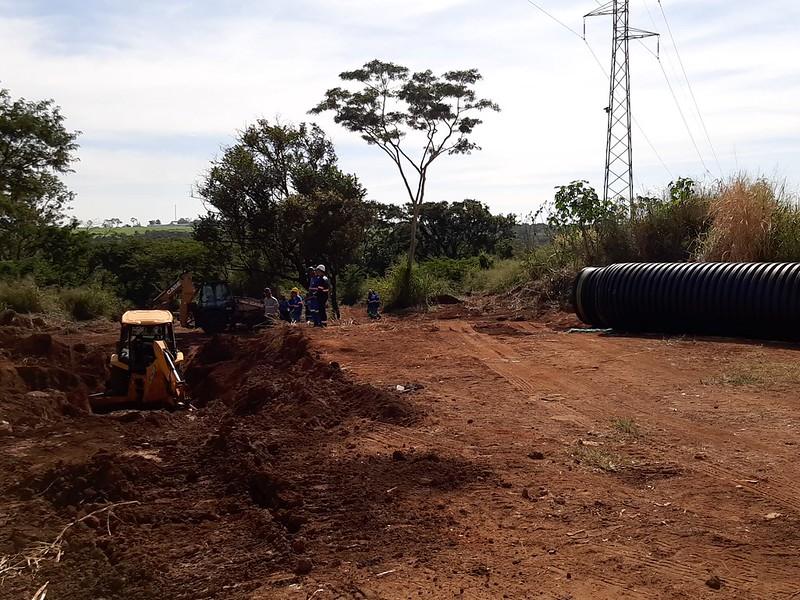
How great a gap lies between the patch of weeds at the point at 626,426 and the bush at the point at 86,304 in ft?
79.3

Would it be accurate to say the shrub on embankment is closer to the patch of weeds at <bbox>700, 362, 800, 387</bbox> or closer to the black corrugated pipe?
the black corrugated pipe

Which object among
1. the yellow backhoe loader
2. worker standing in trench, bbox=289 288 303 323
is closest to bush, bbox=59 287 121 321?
worker standing in trench, bbox=289 288 303 323

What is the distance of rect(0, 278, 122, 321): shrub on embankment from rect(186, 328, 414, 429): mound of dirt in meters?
12.1

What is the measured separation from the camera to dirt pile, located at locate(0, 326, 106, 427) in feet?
38.5

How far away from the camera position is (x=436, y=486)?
249 inches

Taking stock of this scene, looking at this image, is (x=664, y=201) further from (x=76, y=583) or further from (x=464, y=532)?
(x=76, y=583)

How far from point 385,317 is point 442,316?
2.73 m

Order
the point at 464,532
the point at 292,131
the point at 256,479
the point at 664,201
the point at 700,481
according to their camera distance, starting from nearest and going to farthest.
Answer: the point at 464,532 → the point at 700,481 → the point at 256,479 → the point at 664,201 → the point at 292,131

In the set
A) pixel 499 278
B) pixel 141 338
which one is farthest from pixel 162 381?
pixel 499 278

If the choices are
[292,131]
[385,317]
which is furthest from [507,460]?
[292,131]

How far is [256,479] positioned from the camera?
260 inches

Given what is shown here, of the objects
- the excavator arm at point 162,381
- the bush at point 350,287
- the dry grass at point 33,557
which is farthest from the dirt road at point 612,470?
the bush at point 350,287

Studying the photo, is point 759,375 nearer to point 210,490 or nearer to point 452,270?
point 210,490

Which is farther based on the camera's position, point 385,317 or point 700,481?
point 385,317
